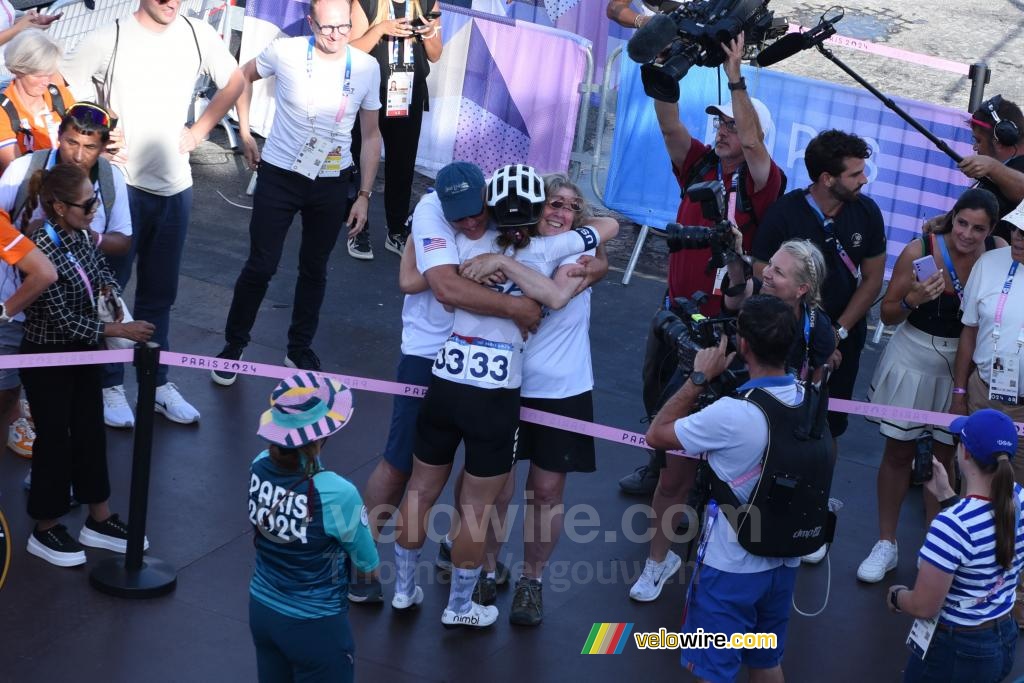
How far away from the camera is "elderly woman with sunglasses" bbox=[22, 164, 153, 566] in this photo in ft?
16.6

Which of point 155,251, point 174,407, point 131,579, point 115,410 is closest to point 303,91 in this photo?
point 155,251

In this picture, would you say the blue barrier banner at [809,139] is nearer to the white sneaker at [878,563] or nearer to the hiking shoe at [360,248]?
the hiking shoe at [360,248]

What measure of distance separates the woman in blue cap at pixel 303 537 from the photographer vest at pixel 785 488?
1280mm

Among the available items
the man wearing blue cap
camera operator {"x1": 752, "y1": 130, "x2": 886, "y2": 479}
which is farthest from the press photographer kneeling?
camera operator {"x1": 752, "y1": 130, "x2": 886, "y2": 479}

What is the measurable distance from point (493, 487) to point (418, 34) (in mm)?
4681

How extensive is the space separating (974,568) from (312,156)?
14.1 feet

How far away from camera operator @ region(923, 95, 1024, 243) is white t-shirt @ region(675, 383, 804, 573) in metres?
2.35

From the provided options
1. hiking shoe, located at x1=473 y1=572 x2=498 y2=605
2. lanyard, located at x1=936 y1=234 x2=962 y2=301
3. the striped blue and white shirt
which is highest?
lanyard, located at x1=936 y1=234 x2=962 y2=301

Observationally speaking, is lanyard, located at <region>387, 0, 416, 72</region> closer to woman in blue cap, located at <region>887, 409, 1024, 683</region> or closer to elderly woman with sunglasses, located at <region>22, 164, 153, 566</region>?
elderly woman with sunglasses, located at <region>22, 164, 153, 566</region>

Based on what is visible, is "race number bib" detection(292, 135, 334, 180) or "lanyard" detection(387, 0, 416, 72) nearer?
"race number bib" detection(292, 135, 334, 180)

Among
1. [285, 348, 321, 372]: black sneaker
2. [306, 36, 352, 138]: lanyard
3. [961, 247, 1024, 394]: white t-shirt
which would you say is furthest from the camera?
[285, 348, 321, 372]: black sneaker

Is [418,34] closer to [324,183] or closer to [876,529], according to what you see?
[324,183]

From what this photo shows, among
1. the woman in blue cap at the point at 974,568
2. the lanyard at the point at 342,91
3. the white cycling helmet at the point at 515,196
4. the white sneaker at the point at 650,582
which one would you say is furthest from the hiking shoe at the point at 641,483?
the lanyard at the point at 342,91

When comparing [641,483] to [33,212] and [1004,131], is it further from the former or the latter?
[33,212]
